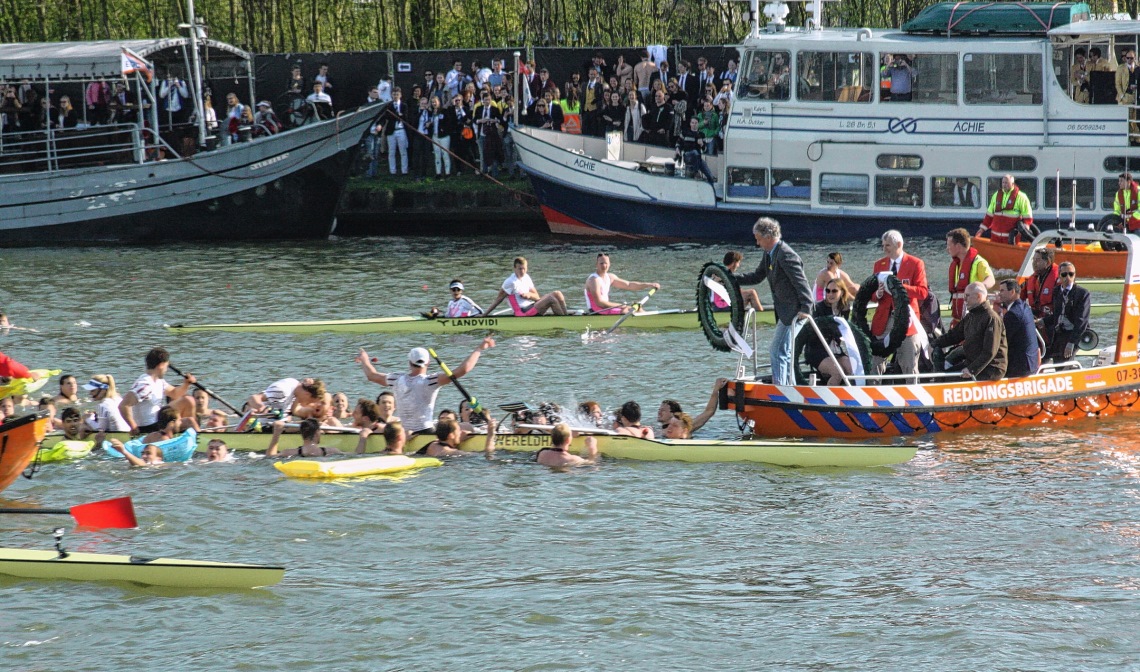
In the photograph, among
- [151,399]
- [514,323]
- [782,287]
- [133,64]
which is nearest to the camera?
[782,287]

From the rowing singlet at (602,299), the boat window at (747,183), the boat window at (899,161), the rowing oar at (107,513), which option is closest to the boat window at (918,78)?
the boat window at (899,161)

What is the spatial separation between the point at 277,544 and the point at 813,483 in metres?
5.07

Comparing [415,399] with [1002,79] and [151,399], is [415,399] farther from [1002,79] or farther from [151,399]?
[1002,79]

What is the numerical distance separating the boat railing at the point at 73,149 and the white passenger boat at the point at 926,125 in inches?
504

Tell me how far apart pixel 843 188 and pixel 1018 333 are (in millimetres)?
13800

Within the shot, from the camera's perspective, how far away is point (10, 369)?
15344mm

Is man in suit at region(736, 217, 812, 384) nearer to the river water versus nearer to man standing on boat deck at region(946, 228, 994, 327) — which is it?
the river water

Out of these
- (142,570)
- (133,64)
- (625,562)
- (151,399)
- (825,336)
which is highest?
(133,64)

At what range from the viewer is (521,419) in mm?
14820

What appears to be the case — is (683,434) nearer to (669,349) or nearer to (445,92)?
(669,349)

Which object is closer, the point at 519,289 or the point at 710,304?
the point at 710,304

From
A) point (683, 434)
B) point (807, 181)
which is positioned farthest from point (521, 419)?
point (807, 181)

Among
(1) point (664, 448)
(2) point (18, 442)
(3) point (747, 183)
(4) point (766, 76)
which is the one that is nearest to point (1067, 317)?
(1) point (664, 448)

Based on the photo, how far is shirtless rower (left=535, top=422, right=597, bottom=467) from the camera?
45.4 feet
